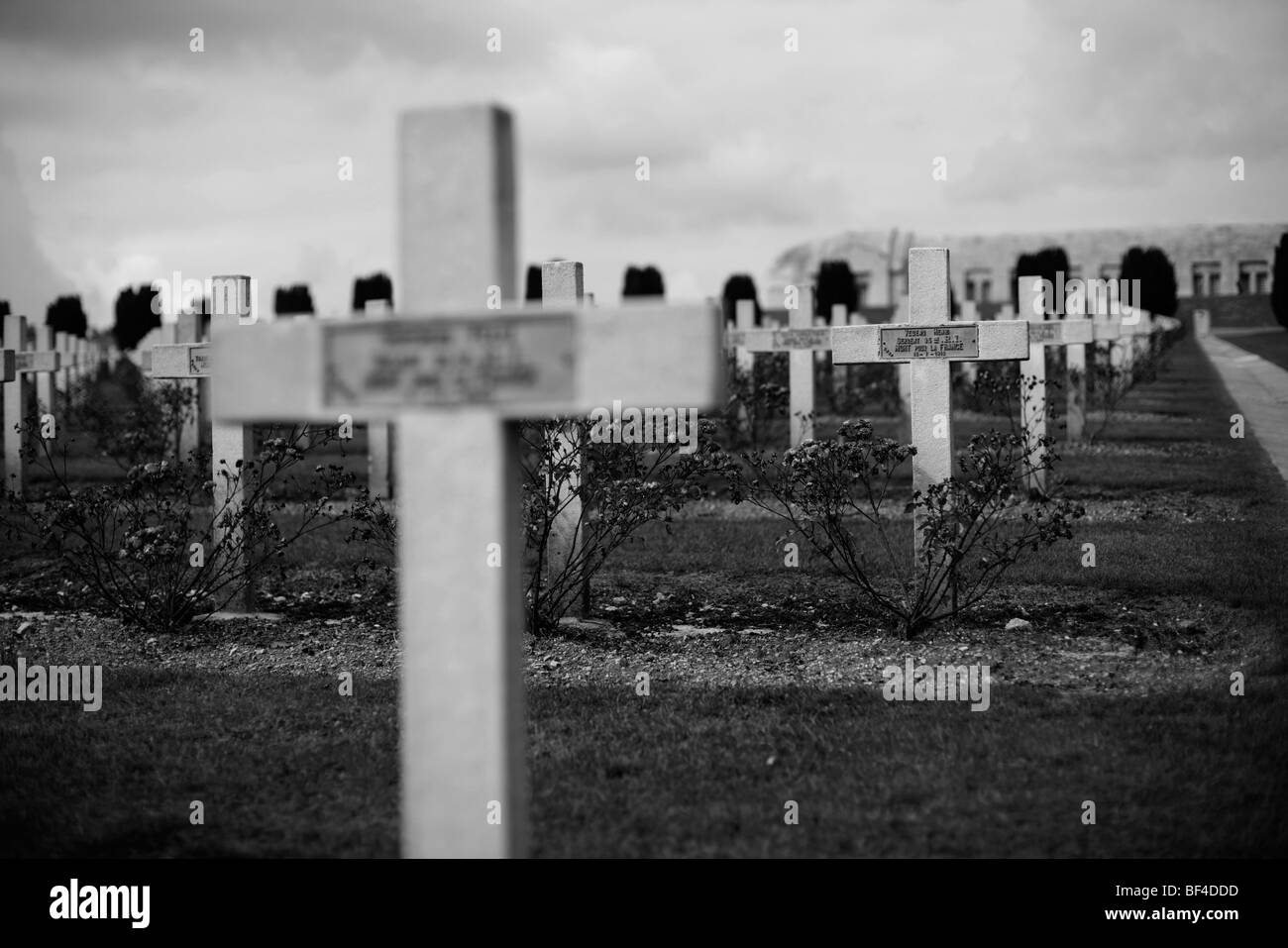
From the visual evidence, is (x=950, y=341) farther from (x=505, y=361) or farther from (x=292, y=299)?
(x=292, y=299)

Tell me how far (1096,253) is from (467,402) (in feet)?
242

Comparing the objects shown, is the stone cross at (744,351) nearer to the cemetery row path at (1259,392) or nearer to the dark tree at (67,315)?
the cemetery row path at (1259,392)

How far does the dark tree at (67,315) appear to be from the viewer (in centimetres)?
4012

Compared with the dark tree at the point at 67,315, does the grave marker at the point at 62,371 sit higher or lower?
lower

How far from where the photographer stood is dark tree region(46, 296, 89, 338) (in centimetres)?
4012

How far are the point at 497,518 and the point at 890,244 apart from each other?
69981mm

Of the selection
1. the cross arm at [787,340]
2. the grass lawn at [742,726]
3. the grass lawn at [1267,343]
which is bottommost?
the grass lawn at [742,726]

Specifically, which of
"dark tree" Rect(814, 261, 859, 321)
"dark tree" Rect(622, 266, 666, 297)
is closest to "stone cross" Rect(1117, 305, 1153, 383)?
"dark tree" Rect(814, 261, 859, 321)

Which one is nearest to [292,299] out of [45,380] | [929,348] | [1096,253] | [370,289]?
[370,289]

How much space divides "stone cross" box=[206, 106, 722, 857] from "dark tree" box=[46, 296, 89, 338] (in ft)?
134

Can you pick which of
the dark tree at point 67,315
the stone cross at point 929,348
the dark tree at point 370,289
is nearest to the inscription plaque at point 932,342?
the stone cross at point 929,348

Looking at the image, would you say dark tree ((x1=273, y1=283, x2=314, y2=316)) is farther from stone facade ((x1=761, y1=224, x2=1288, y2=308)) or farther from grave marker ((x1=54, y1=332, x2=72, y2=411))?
stone facade ((x1=761, y1=224, x2=1288, y2=308))

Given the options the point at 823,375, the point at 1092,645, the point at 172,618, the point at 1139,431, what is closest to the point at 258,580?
the point at 172,618

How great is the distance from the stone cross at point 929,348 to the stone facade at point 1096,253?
Answer: 62.9m
